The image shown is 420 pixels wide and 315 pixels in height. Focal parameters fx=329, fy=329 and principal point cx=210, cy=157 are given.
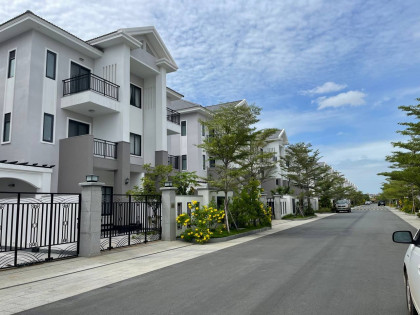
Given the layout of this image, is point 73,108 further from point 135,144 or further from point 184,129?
point 184,129

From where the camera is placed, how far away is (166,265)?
9000 millimetres

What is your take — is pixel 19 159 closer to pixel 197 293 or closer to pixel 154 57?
pixel 154 57

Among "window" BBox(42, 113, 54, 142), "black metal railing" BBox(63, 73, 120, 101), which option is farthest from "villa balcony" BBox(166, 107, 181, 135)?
"window" BBox(42, 113, 54, 142)

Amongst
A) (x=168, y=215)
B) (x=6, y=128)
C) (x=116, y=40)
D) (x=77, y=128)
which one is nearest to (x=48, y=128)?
(x=77, y=128)

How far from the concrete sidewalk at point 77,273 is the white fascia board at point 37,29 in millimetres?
11899

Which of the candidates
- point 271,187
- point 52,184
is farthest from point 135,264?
point 271,187

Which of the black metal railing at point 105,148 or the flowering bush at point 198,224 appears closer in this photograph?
the flowering bush at point 198,224

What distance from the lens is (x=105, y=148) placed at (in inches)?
706

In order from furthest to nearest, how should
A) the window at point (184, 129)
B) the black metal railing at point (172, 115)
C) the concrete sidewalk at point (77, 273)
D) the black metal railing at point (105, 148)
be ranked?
the window at point (184, 129), the black metal railing at point (172, 115), the black metal railing at point (105, 148), the concrete sidewalk at point (77, 273)

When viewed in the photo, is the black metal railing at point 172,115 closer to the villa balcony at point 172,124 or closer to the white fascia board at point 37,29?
the villa balcony at point 172,124

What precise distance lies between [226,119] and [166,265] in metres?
9.83

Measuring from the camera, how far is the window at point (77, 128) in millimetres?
18078

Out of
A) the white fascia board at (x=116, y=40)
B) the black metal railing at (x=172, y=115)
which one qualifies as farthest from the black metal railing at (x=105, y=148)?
the black metal railing at (x=172, y=115)

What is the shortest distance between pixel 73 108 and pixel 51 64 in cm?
249
